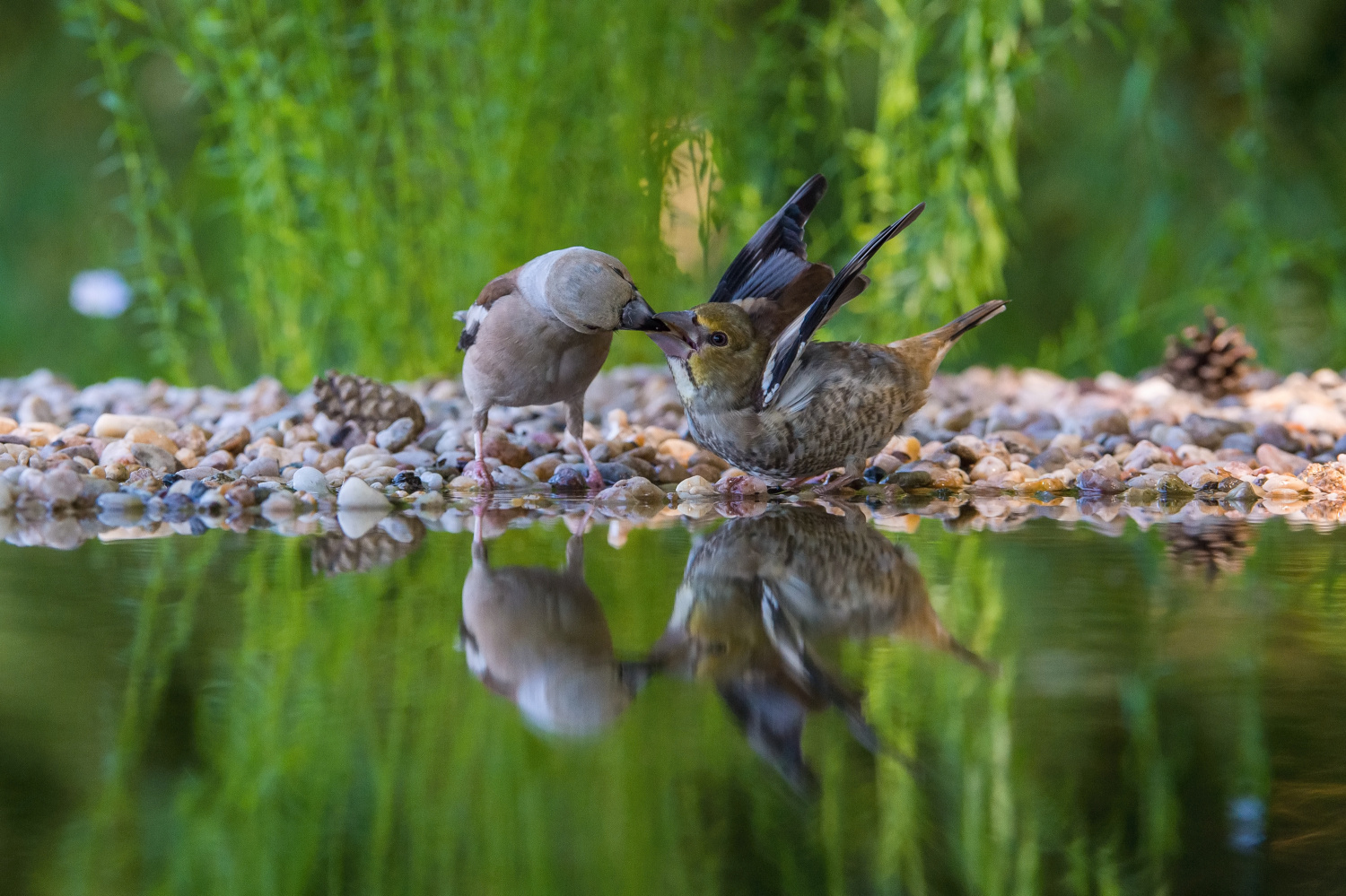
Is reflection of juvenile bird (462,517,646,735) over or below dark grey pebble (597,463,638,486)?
below

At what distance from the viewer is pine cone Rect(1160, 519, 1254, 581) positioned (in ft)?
4.93

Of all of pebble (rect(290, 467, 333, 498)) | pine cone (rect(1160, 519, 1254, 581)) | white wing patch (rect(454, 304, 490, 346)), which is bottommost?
pine cone (rect(1160, 519, 1254, 581))

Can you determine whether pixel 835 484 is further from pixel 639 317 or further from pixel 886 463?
pixel 639 317

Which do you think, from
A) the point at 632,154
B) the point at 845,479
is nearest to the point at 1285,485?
the point at 845,479

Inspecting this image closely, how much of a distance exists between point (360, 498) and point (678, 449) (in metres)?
0.70

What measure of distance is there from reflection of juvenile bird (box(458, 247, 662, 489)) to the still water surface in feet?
2.36

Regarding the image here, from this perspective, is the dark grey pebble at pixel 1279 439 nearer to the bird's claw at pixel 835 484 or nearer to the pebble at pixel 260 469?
the bird's claw at pixel 835 484


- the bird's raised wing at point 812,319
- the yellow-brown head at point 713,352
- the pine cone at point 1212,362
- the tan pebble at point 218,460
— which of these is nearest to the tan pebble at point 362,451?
the tan pebble at point 218,460

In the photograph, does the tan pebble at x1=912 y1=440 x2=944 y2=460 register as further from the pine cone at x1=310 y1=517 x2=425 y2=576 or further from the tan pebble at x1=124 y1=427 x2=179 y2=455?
the tan pebble at x1=124 y1=427 x2=179 y2=455

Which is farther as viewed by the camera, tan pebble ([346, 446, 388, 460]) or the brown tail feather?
tan pebble ([346, 446, 388, 460])

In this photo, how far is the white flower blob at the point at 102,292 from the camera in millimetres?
4805

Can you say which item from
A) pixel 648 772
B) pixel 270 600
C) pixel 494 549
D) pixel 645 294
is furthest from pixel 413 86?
pixel 648 772

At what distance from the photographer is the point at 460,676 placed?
1002mm

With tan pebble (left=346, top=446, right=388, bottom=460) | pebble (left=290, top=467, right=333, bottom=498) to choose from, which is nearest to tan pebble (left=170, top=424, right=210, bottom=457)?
tan pebble (left=346, top=446, right=388, bottom=460)
